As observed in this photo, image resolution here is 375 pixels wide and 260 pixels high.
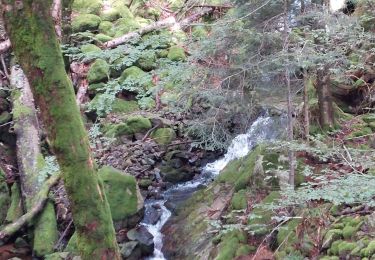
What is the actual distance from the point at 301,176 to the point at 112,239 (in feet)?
12.6

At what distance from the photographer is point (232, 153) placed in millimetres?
10469

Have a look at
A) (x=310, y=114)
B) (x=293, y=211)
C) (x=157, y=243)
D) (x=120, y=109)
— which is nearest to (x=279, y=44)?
(x=310, y=114)

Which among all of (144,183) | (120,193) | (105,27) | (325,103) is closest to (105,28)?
(105,27)

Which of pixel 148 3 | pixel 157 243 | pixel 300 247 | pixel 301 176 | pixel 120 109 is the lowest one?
pixel 157 243

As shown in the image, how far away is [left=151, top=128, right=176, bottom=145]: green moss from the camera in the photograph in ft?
36.1

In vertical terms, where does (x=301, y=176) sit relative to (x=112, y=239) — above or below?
below

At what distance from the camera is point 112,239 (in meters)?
3.71

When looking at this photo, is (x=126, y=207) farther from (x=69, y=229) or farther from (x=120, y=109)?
(x=120, y=109)

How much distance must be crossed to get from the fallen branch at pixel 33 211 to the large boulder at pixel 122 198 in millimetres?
1025

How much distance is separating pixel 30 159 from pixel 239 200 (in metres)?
4.69

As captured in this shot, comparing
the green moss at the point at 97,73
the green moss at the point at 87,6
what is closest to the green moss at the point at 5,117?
the green moss at the point at 97,73

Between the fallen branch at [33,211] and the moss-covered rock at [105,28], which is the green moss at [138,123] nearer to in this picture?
the fallen branch at [33,211]

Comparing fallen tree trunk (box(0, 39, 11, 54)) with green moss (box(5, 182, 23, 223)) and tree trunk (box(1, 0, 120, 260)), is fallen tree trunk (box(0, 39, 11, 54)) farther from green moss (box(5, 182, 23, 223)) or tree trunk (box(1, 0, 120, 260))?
tree trunk (box(1, 0, 120, 260))

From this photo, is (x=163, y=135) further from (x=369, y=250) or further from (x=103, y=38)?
(x=369, y=250)
